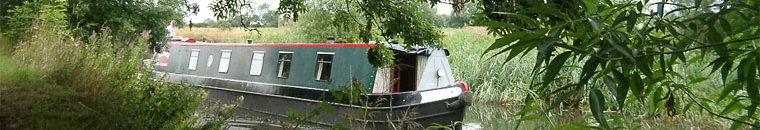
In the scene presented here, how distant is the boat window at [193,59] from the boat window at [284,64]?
2.23 m

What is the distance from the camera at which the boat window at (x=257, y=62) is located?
765 centimetres

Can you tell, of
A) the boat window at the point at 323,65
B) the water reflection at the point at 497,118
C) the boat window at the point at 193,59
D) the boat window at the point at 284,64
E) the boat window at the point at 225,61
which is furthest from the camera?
the boat window at the point at 193,59

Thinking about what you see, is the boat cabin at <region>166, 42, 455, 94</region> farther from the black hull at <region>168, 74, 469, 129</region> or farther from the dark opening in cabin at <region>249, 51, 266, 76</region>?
the black hull at <region>168, 74, 469, 129</region>

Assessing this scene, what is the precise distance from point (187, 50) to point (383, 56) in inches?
274

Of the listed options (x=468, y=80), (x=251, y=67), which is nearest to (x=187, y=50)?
(x=251, y=67)

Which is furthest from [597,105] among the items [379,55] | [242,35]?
[242,35]

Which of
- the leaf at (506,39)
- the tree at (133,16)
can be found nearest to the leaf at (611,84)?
the leaf at (506,39)

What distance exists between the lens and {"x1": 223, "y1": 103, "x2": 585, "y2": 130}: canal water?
6.92 m

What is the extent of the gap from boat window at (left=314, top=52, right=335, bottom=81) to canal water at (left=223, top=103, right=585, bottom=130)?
0.65m

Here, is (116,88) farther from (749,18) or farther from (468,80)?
(468,80)

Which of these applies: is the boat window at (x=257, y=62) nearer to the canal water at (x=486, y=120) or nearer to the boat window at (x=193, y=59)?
the canal water at (x=486, y=120)

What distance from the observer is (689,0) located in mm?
1052

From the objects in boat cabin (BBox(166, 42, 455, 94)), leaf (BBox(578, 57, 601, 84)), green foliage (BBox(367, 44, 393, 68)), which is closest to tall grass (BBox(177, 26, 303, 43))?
boat cabin (BBox(166, 42, 455, 94))

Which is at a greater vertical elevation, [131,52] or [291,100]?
[131,52]
